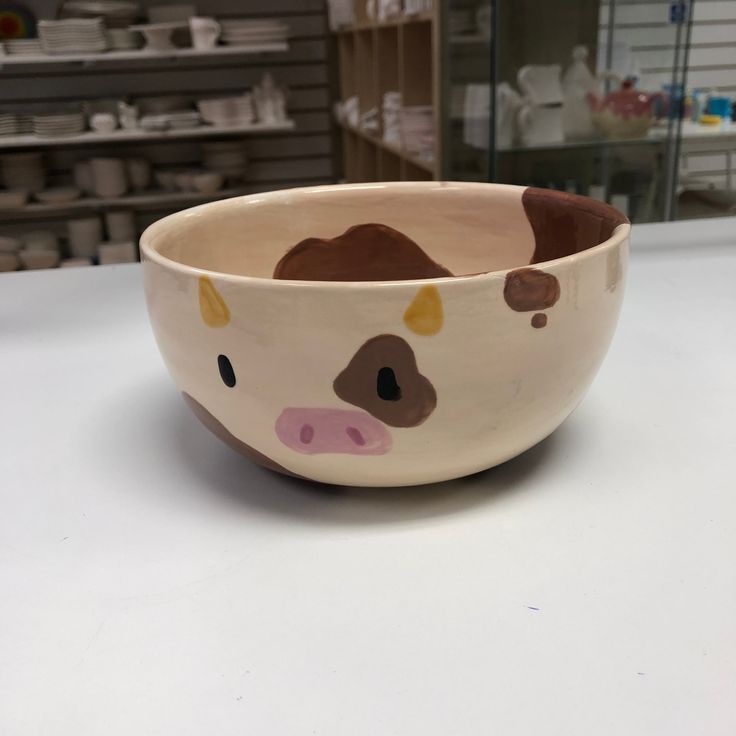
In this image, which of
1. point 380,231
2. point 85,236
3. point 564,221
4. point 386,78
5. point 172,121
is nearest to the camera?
point 564,221

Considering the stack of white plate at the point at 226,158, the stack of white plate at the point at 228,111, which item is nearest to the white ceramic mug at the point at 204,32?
the stack of white plate at the point at 228,111

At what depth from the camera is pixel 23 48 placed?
2.62 m

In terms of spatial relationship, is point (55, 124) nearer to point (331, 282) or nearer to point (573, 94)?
point (573, 94)

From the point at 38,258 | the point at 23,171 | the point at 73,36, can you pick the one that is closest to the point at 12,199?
the point at 23,171

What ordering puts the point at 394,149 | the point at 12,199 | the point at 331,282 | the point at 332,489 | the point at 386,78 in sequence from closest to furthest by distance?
the point at 331,282 → the point at 332,489 → the point at 394,149 → the point at 386,78 → the point at 12,199

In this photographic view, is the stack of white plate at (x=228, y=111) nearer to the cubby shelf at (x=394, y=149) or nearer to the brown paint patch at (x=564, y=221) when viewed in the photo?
the cubby shelf at (x=394, y=149)

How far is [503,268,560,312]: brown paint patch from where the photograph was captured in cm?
41

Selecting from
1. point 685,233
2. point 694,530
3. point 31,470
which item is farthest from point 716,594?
point 685,233

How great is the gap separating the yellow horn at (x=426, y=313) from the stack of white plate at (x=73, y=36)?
2.57 metres

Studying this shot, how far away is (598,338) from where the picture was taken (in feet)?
1.52

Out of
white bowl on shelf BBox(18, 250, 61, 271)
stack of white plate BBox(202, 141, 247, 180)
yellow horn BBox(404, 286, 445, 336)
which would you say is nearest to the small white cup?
stack of white plate BBox(202, 141, 247, 180)

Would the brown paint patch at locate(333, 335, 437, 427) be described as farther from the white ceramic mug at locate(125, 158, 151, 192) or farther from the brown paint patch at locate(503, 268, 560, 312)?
the white ceramic mug at locate(125, 158, 151, 192)

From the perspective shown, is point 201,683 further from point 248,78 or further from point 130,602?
point 248,78

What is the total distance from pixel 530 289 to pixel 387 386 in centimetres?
9
